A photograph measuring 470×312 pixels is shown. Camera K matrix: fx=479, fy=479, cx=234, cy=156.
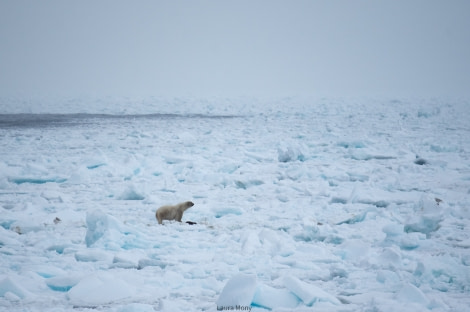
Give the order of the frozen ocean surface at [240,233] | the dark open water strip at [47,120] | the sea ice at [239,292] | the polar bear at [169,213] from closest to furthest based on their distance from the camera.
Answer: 1. the sea ice at [239,292]
2. the frozen ocean surface at [240,233]
3. the polar bear at [169,213]
4. the dark open water strip at [47,120]

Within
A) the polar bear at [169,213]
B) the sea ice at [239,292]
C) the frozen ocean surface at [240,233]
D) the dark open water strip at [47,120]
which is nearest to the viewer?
the sea ice at [239,292]

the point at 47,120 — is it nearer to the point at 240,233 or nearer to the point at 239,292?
the point at 240,233

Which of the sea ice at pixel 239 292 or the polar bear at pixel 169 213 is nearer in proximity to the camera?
the sea ice at pixel 239 292

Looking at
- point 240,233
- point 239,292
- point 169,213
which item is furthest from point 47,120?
point 239,292

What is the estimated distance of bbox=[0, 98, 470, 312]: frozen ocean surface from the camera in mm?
2701

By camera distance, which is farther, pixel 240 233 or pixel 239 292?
pixel 240 233

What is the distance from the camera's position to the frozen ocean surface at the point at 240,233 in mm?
2701

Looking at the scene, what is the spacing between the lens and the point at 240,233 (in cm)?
405

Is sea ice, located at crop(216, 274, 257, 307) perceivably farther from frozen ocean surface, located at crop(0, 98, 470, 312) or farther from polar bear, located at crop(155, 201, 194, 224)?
polar bear, located at crop(155, 201, 194, 224)

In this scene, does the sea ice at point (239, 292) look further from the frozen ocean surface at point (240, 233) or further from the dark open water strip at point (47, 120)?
the dark open water strip at point (47, 120)

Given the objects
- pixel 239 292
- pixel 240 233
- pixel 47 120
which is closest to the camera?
pixel 239 292

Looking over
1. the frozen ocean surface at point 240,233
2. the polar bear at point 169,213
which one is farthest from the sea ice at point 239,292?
the polar bear at point 169,213

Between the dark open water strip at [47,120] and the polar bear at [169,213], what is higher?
the dark open water strip at [47,120]

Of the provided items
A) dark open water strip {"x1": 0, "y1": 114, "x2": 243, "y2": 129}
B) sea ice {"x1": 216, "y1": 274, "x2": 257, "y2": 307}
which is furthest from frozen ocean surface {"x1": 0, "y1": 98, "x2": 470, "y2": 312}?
dark open water strip {"x1": 0, "y1": 114, "x2": 243, "y2": 129}
